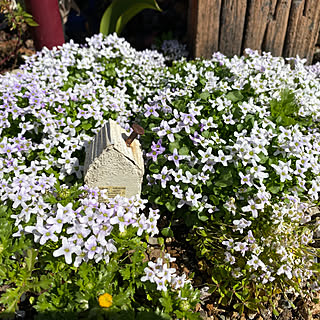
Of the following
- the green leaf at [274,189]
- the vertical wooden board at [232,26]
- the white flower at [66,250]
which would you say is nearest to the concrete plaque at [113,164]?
the white flower at [66,250]

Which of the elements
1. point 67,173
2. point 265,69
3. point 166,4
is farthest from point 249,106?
point 166,4

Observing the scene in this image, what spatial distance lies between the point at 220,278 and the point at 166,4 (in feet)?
12.4

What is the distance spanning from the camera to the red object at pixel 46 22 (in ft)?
12.4

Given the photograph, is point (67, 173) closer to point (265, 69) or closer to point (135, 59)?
point (135, 59)

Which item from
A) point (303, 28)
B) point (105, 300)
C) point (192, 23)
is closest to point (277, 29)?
point (303, 28)

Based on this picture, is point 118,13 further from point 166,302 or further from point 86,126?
point 166,302

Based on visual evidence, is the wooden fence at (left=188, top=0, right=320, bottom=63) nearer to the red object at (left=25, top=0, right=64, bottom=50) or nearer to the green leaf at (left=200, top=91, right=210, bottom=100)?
the green leaf at (left=200, top=91, right=210, bottom=100)

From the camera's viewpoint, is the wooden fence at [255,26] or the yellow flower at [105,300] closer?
the yellow flower at [105,300]

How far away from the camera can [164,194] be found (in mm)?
2652

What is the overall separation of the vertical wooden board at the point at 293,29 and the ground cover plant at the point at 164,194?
736 millimetres

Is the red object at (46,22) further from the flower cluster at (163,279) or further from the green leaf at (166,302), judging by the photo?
the green leaf at (166,302)

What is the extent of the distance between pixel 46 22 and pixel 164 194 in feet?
8.01

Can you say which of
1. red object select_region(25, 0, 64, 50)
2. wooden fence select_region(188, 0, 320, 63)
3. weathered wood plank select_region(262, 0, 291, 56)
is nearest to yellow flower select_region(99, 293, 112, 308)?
wooden fence select_region(188, 0, 320, 63)

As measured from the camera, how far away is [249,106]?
271 centimetres
